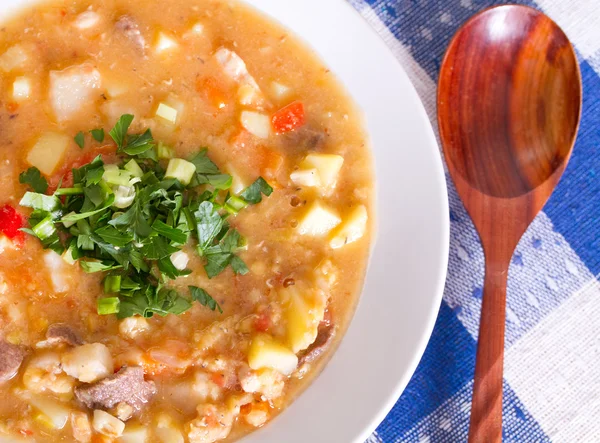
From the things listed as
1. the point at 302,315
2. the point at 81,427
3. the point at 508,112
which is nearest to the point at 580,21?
the point at 508,112

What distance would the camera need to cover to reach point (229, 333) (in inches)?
155

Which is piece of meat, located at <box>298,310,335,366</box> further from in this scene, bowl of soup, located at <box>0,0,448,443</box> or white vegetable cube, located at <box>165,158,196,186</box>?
white vegetable cube, located at <box>165,158,196,186</box>

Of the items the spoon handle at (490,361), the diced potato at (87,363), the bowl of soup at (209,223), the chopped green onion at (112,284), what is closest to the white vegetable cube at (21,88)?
the bowl of soup at (209,223)

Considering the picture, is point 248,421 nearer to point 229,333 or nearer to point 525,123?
point 229,333

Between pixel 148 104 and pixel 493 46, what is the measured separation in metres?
2.35

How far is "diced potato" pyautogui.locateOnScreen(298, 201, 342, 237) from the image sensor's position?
13.0 ft

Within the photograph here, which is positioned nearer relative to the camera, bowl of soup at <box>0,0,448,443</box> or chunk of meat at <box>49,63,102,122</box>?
bowl of soup at <box>0,0,448,443</box>

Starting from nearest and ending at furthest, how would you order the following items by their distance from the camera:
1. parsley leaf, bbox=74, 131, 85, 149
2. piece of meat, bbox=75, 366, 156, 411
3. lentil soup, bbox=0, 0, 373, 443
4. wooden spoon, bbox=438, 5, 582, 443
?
1. piece of meat, bbox=75, 366, 156, 411
2. lentil soup, bbox=0, 0, 373, 443
3. parsley leaf, bbox=74, 131, 85, 149
4. wooden spoon, bbox=438, 5, 582, 443

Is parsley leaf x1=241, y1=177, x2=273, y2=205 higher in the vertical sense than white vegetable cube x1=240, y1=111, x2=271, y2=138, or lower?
lower

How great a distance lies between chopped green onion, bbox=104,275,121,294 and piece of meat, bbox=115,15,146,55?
1.44m

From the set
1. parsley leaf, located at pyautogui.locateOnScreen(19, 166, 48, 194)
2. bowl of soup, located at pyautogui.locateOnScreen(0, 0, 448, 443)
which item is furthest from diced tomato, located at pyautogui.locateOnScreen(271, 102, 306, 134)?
parsley leaf, located at pyautogui.locateOnScreen(19, 166, 48, 194)

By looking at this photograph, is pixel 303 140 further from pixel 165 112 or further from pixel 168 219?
pixel 168 219

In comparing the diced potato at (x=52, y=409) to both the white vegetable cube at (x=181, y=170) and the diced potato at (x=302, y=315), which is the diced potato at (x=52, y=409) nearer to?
the diced potato at (x=302, y=315)

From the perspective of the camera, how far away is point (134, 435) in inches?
149
